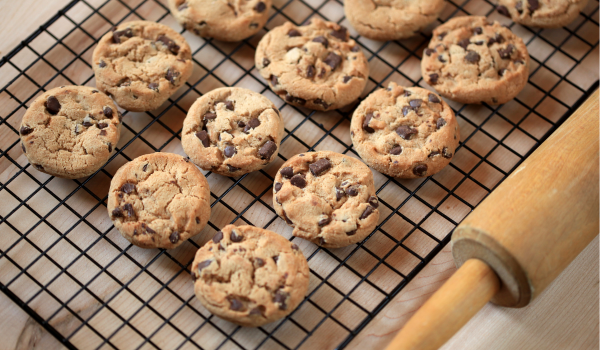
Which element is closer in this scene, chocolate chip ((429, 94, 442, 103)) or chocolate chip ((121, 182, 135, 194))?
chocolate chip ((121, 182, 135, 194))

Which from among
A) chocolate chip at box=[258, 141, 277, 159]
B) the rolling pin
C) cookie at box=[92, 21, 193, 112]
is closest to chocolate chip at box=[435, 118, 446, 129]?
the rolling pin

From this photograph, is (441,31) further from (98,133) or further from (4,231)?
(4,231)

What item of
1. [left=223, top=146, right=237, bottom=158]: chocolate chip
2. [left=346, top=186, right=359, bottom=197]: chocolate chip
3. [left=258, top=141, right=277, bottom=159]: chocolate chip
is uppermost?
[left=223, top=146, right=237, bottom=158]: chocolate chip

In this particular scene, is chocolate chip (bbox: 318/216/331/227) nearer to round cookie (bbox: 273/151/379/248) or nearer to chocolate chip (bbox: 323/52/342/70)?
round cookie (bbox: 273/151/379/248)

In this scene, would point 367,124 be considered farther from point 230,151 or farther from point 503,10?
point 503,10

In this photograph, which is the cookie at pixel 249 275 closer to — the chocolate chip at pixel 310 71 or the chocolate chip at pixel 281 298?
the chocolate chip at pixel 281 298

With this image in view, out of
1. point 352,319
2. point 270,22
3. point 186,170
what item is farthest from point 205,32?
point 352,319

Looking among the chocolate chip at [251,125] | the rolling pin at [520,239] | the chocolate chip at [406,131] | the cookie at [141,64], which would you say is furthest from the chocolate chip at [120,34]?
the rolling pin at [520,239]

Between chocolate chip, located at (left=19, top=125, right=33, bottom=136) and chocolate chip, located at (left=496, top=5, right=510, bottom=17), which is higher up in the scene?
chocolate chip, located at (left=19, top=125, right=33, bottom=136)
